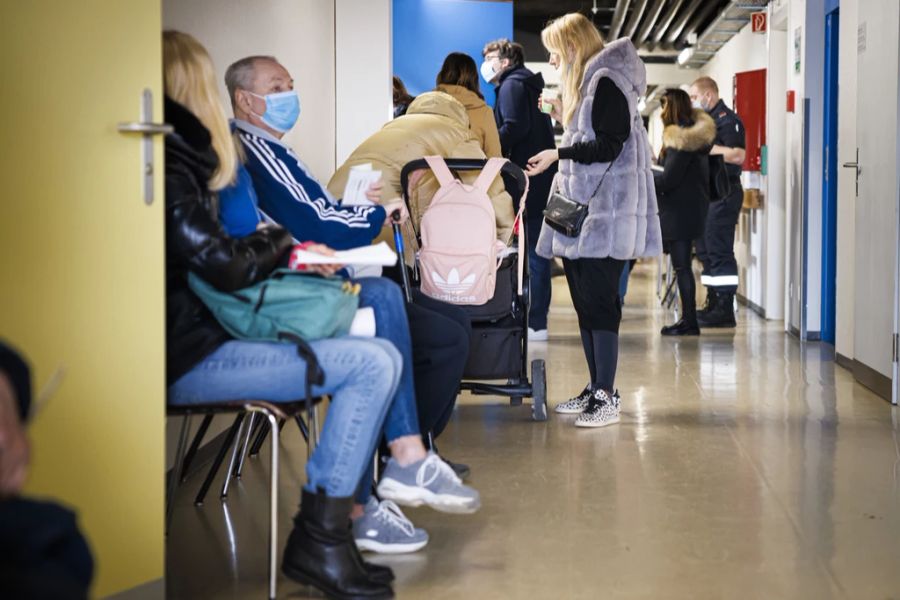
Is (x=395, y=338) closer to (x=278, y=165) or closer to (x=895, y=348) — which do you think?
(x=278, y=165)

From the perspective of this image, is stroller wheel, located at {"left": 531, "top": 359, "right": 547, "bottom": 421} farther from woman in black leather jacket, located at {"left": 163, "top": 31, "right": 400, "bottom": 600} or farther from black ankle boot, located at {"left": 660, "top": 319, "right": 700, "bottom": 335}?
black ankle boot, located at {"left": 660, "top": 319, "right": 700, "bottom": 335}

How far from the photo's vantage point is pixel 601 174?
4.90 metres

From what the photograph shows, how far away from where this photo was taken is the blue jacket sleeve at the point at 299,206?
325 centimetres

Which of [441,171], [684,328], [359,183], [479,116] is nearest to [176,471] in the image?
[359,183]

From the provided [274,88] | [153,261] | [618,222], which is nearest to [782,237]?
[618,222]

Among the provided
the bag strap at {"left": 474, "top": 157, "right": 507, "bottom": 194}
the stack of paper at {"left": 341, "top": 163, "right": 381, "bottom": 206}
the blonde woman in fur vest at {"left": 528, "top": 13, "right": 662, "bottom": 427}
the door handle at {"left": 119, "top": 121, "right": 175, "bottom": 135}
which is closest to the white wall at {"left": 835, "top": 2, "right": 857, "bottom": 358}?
the blonde woman in fur vest at {"left": 528, "top": 13, "right": 662, "bottom": 427}

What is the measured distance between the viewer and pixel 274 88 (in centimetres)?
333

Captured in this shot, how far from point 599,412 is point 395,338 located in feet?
7.00

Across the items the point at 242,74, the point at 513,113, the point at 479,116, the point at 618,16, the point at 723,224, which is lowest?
the point at 723,224

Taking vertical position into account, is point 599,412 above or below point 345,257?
below

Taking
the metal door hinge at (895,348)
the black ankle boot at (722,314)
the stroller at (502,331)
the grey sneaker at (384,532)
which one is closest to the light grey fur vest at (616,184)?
the stroller at (502,331)

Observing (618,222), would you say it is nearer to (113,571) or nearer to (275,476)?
(275,476)

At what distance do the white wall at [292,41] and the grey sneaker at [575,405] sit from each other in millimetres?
1661

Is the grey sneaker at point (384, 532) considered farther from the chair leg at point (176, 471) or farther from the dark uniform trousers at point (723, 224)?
the dark uniform trousers at point (723, 224)
